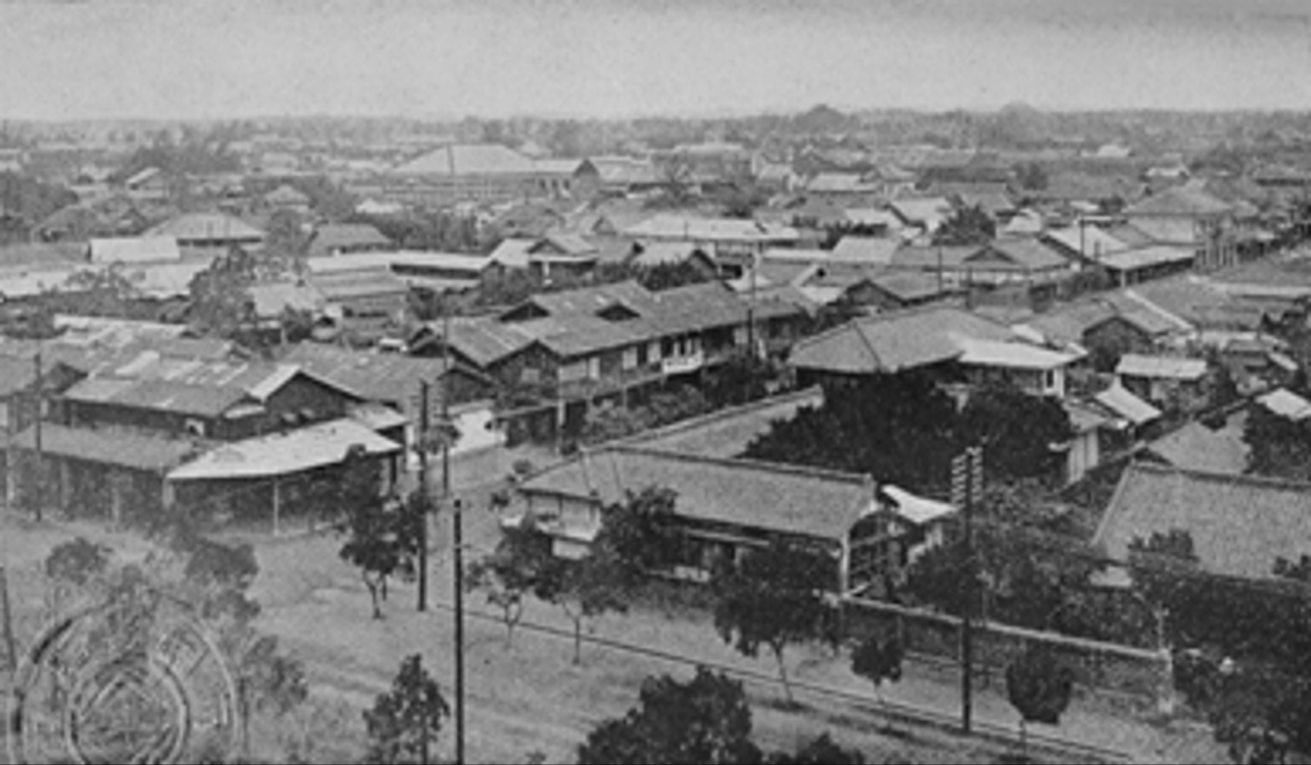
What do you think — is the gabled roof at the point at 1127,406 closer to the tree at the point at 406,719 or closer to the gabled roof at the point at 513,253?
the tree at the point at 406,719

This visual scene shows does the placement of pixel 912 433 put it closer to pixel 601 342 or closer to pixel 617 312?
pixel 601 342

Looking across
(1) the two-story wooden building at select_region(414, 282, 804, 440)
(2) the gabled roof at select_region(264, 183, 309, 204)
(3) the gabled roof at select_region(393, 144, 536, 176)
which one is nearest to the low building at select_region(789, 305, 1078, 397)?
(1) the two-story wooden building at select_region(414, 282, 804, 440)

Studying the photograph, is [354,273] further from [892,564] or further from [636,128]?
[636,128]

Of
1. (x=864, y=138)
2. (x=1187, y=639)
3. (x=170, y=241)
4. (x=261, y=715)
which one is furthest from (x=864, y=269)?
(x=864, y=138)

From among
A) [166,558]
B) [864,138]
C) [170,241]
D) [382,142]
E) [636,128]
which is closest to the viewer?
[166,558]

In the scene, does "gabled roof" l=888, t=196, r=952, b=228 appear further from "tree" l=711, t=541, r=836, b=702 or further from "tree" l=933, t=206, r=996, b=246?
"tree" l=711, t=541, r=836, b=702

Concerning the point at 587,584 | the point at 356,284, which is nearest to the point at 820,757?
the point at 587,584
